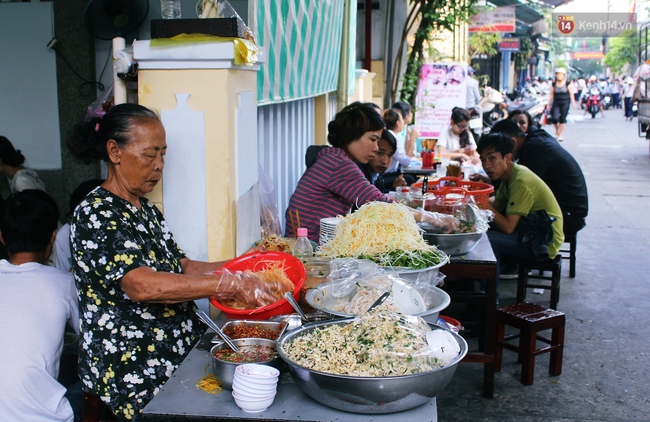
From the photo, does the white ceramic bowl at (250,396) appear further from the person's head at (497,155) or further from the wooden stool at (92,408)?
the person's head at (497,155)

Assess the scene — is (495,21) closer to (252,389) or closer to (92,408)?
(92,408)

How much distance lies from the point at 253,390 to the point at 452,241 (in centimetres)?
203

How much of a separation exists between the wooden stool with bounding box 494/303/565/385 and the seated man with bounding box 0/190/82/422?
2844 millimetres

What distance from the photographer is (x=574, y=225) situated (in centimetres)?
616

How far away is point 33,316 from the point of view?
2.59 meters

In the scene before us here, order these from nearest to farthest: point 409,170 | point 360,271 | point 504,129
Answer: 1. point 360,271
2. point 504,129
3. point 409,170

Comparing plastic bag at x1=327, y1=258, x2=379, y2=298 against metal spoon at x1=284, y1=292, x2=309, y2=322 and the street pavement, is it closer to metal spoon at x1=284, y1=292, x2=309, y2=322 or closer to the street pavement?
metal spoon at x1=284, y1=292, x2=309, y2=322

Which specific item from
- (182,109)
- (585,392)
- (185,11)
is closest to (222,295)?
(182,109)

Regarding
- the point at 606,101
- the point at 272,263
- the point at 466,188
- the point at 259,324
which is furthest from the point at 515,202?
the point at 606,101

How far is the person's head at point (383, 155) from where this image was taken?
5.91 meters

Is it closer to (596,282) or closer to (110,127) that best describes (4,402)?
(110,127)

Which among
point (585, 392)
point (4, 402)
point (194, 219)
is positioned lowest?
point (585, 392)

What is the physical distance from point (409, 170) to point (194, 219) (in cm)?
531

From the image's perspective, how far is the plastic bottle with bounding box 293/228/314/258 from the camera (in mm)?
3180
